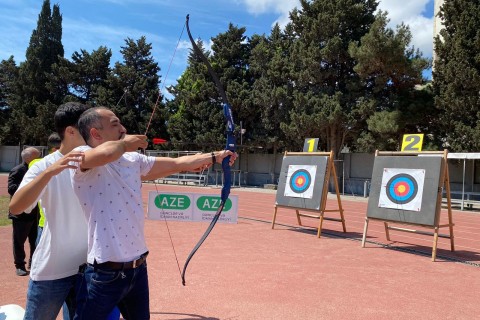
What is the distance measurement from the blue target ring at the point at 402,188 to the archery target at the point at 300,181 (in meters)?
1.80

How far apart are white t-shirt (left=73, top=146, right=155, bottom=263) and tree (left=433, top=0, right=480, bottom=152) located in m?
18.8

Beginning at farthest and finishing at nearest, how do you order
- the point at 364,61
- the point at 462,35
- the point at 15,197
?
the point at 364,61 → the point at 462,35 → the point at 15,197

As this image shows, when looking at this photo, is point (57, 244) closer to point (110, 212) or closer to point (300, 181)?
point (110, 212)


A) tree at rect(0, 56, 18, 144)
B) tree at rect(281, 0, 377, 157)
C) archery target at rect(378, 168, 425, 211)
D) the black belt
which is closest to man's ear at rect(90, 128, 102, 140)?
the black belt

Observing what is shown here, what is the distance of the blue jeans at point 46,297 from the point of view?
2.08m

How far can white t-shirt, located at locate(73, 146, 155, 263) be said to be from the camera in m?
1.90

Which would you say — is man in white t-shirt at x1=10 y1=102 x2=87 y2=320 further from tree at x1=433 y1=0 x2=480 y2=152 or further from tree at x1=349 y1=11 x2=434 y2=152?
tree at x1=349 y1=11 x2=434 y2=152

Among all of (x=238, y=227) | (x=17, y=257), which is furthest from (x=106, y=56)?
(x=17, y=257)

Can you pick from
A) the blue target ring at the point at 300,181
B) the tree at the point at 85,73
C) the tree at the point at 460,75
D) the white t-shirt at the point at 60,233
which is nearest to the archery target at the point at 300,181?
the blue target ring at the point at 300,181

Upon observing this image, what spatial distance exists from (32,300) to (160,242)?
17.0ft

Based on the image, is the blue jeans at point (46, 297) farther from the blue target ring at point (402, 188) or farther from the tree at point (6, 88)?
the tree at point (6, 88)

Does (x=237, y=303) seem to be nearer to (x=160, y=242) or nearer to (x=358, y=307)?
(x=358, y=307)

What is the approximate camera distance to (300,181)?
9062 mm

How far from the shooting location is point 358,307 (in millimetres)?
4102
